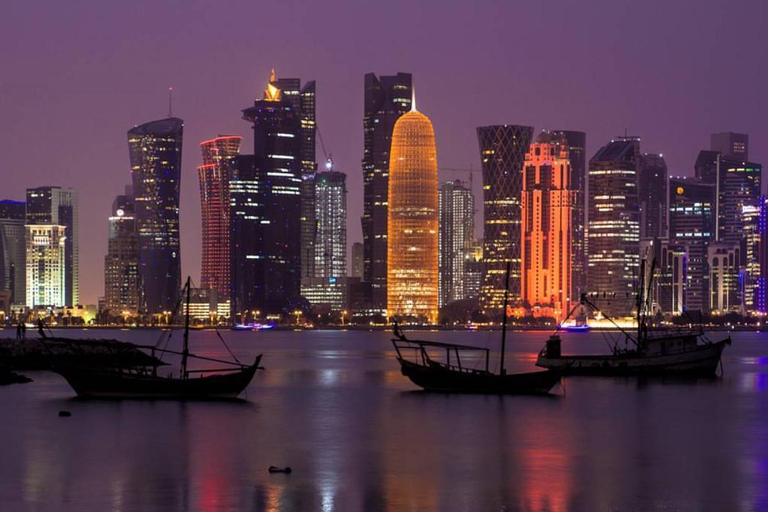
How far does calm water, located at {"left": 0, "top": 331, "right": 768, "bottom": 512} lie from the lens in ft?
168

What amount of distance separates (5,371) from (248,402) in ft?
91.1

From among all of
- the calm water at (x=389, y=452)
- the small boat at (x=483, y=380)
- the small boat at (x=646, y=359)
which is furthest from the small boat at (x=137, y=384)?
the small boat at (x=646, y=359)

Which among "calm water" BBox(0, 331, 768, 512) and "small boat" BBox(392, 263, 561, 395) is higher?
"small boat" BBox(392, 263, 561, 395)

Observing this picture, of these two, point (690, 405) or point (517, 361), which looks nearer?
point (690, 405)

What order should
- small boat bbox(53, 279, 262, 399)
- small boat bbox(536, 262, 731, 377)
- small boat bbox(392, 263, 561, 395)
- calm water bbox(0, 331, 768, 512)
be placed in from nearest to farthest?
calm water bbox(0, 331, 768, 512), small boat bbox(53, 279, 262, 399), small boat bbox(392, 263, 561, 395), small boat bbox(536, 262, 731, 377)

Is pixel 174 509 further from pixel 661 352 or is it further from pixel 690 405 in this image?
pixel 661 352

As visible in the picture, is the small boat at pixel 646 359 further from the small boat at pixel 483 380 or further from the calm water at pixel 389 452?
the small boat at pixel 483 380

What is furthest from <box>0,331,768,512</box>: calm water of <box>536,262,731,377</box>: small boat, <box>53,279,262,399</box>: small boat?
<box>536,262,731,377</box>: small boat

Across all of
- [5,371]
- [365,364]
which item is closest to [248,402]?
[5,371]

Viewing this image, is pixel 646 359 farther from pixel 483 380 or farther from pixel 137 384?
pixel 137 384

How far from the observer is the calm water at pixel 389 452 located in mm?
51281

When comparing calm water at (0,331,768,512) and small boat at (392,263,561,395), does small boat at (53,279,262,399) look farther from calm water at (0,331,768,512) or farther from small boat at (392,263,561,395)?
small boat at (392,263,561,395)

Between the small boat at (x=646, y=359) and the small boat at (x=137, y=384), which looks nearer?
the small boat at (x=137, y=384)

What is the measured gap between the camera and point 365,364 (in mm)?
169750
